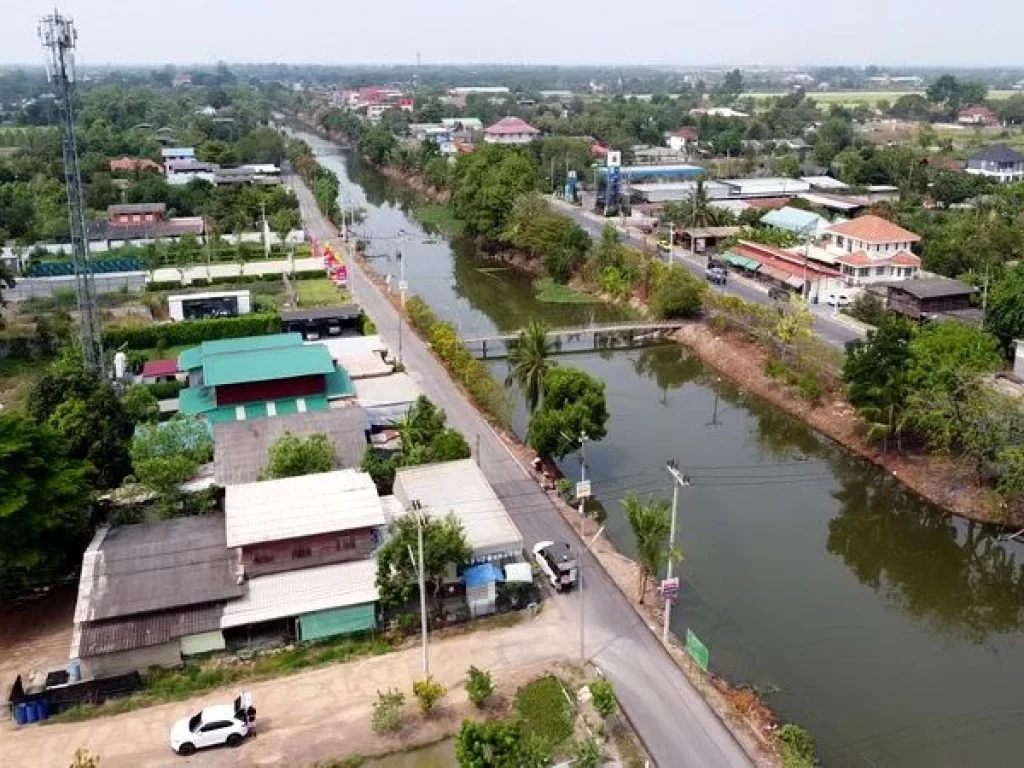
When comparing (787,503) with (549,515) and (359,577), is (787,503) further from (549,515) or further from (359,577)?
(359,577)

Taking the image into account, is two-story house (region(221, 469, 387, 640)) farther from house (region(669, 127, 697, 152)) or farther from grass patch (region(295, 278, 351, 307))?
house (region(669, 127, 697, 152))

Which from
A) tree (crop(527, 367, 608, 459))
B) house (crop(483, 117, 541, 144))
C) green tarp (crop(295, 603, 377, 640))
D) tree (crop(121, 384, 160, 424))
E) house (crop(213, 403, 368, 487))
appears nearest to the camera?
green tarp (crop(295, 603, 377, 640))

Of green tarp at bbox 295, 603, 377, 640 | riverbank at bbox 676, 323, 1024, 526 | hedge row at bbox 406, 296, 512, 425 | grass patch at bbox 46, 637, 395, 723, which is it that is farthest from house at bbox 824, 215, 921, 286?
grass patch at bbox 46, 637, 395, 723

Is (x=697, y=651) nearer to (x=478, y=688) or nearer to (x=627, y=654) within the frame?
(x=627, y=654)

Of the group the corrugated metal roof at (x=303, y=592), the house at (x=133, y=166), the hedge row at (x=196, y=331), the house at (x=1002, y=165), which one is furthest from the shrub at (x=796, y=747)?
the house at (x=1002, y=165)

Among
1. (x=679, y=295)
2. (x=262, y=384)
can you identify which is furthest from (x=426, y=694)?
(x=679, y=295)

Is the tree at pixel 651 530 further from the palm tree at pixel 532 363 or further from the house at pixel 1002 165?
the house at pixel 1002 165
